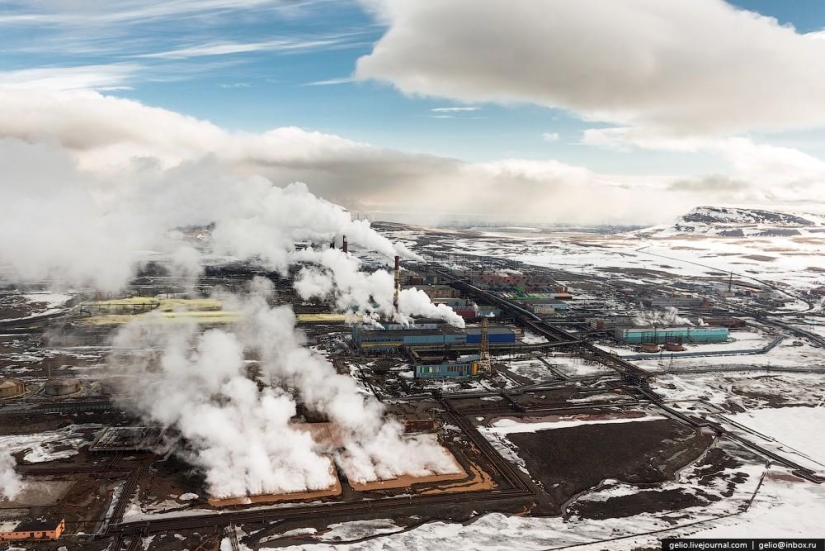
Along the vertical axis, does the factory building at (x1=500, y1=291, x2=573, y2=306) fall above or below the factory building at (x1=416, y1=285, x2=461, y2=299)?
below

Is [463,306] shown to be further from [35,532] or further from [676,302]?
[35,532]

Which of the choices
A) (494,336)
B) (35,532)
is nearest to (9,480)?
(35,532)

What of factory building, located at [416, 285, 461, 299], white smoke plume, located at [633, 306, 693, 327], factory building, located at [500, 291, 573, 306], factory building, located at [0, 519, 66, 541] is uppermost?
factory building, located at [416, 285, 461, 299]

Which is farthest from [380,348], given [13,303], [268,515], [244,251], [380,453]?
[13,303]

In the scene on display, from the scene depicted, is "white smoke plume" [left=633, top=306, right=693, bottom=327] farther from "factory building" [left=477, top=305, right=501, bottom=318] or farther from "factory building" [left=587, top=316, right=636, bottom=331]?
"factory building" [left=477, top=305, right=501, bottom=318]

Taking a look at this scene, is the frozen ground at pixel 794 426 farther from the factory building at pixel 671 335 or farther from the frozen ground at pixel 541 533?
the factory building at pixel 671 335

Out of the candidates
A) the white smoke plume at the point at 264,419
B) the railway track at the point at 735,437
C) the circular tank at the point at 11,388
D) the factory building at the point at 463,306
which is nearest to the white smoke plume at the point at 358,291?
the factory building at the point at 463,306

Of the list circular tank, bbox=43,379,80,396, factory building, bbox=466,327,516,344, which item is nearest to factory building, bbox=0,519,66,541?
circular tank, bbox=43,379,80,396
